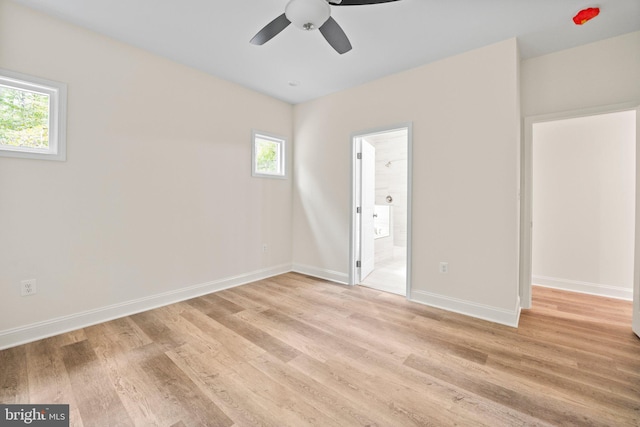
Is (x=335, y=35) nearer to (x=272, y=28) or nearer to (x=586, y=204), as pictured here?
(x=272, y=28)

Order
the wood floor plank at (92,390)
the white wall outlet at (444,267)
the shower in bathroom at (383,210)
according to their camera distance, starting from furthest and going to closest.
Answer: the shower in bathroom at (383,210) → the white wall outlet at (444,267) → the wood floor plank at (92,390)

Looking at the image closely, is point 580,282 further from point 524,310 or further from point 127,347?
point 127,347

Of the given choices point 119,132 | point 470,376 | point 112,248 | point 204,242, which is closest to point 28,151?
point 119,132

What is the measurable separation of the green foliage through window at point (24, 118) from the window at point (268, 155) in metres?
2.18

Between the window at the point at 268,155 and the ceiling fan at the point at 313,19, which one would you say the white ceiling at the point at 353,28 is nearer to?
the ceiling fan at the point at 313,19

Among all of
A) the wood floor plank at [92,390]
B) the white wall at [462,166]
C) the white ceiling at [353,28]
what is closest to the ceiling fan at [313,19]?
the white ceiling at [353,28]

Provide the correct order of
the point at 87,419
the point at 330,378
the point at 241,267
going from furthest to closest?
1. the point at 241,267
2. the point at 330,378
3. the point at 87,419

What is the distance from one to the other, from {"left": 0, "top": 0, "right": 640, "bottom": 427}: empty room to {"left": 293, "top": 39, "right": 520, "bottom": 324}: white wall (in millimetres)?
22

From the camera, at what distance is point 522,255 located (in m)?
3.05

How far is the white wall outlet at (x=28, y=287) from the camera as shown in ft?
7.40

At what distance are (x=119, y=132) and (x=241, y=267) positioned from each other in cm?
220

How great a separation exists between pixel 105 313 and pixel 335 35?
11.1 ft

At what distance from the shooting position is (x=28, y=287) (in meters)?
2.28

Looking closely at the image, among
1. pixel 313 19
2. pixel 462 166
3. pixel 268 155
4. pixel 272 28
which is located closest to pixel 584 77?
pixel 462 166
